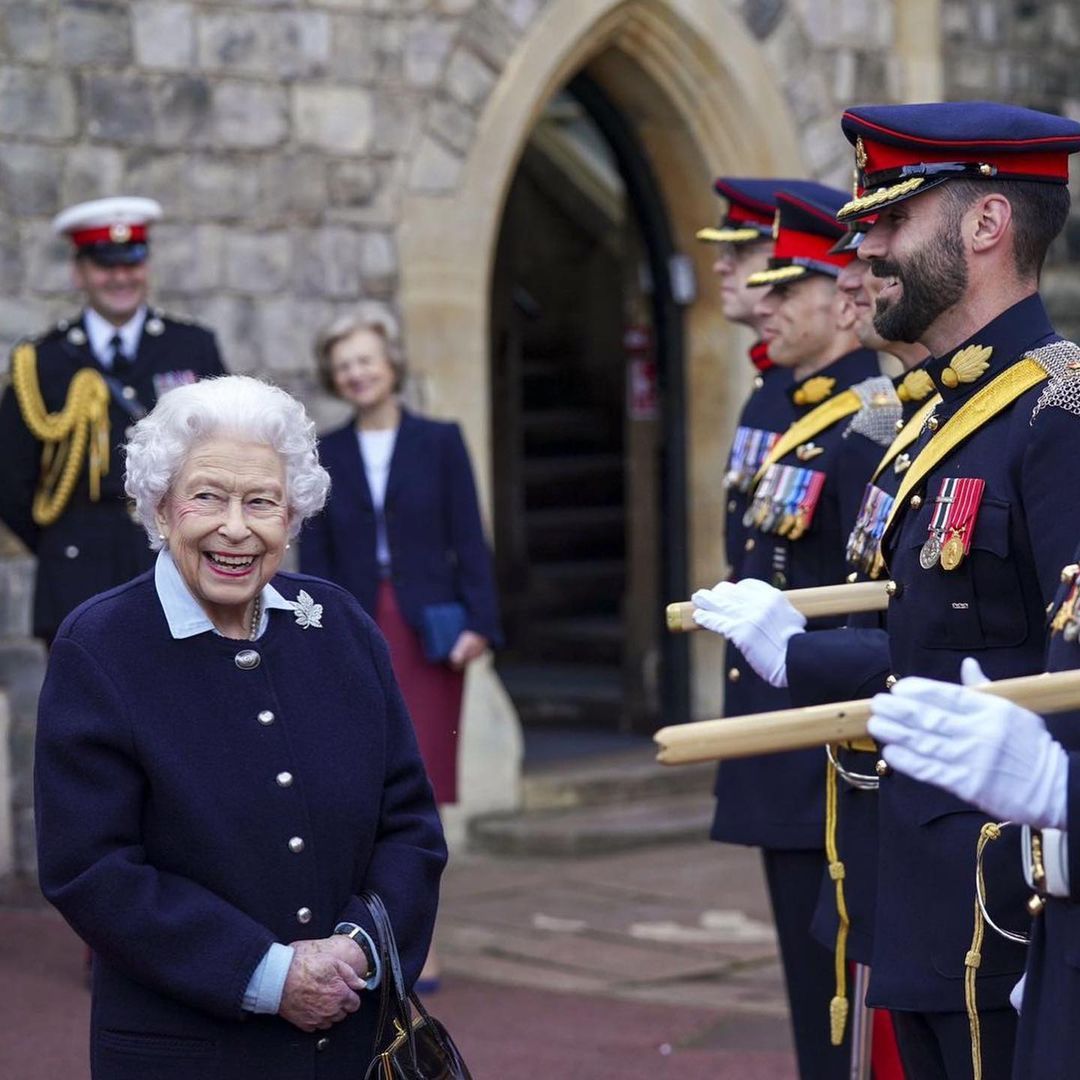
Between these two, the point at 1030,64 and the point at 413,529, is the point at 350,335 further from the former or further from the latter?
the point at 1030,64

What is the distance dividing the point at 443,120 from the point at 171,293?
1.25 metres

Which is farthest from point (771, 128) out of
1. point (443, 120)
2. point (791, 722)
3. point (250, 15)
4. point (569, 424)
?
point (791, 722)

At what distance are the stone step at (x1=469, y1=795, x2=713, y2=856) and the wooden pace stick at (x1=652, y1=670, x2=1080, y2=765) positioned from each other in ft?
18.1

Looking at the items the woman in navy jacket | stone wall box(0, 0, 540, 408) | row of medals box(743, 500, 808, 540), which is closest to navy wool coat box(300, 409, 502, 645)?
the woman in navy jacket

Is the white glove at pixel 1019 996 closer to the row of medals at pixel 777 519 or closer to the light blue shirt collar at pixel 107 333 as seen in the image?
the row of medals at pixel 777 519

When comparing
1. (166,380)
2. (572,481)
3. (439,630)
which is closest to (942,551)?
(439,630)

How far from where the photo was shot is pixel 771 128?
8945 mm

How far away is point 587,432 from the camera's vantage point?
1234 cm

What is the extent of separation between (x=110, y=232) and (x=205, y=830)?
3.64 m

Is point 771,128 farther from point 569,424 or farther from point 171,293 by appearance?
point 569,424

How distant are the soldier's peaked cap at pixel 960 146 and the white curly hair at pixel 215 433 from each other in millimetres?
859

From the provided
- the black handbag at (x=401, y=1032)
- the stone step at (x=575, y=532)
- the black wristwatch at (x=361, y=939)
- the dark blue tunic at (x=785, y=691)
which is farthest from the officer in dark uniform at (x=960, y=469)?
the stone step at (x=575, y=532)

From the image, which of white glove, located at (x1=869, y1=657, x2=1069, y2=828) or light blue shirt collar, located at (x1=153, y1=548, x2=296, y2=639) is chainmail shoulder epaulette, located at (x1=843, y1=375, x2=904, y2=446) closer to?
light blue shirt collar, located at (x1=153, y1=548, x2=296, y2=639)

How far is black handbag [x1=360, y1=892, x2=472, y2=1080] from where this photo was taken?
2.96 m
